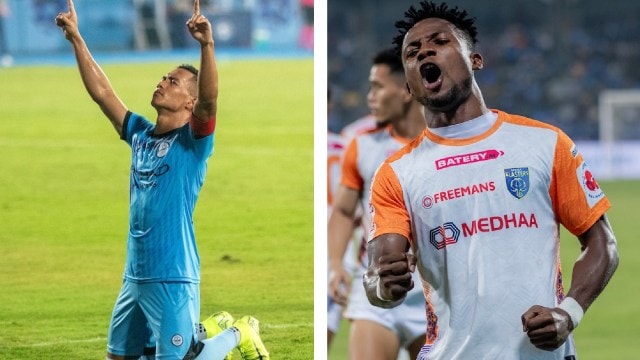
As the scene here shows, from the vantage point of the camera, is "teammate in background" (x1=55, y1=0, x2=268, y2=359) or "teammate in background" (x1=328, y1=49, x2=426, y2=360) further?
"teammate in background" (x1=328, y1=49, x2=426, y2=360)

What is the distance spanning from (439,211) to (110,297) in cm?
139

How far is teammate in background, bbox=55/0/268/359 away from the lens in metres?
4.07

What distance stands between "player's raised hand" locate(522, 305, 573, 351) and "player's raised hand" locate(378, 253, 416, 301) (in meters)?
0.35

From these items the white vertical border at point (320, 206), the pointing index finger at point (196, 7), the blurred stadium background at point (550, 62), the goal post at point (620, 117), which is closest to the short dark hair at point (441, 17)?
the white vertical border at point (320, 206)

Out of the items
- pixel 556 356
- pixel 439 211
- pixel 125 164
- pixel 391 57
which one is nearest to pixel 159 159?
pixel 125 164

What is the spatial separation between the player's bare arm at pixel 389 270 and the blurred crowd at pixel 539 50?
17.7 meters

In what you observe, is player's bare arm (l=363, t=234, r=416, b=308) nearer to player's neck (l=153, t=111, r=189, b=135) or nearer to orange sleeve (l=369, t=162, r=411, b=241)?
orange sleeve (l=369, t=162, r=411, b=241)

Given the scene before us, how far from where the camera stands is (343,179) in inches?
223

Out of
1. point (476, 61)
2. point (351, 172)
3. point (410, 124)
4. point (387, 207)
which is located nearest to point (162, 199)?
point (387, 207)

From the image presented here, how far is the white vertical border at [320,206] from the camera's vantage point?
4.34 metres

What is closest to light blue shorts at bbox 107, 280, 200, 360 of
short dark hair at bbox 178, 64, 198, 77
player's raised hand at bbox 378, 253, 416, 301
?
short dark hair at bbox 178, 64, 198, 77

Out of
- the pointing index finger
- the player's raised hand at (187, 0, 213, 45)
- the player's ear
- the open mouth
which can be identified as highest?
the pointing index finger

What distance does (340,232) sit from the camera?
5.56 metres

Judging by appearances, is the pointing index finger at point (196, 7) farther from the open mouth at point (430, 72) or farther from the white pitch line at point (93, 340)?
the white pitch line at point (93, 340)
